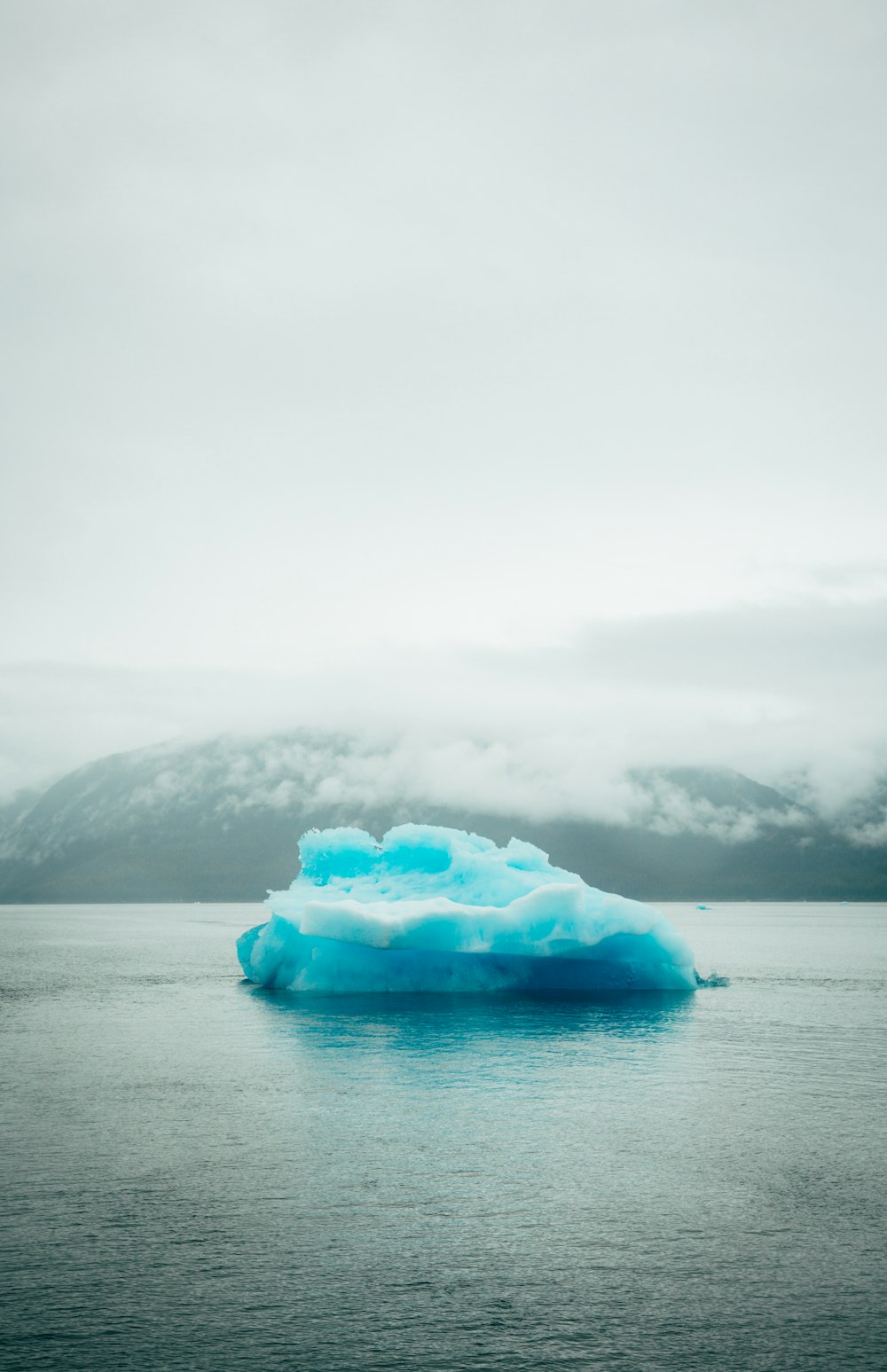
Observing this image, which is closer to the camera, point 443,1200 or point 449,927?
point 443,1200

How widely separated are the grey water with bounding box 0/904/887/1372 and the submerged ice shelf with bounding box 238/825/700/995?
4.66m

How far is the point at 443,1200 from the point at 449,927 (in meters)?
17.9

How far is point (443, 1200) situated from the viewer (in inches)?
419

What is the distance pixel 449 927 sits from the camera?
28.5 meters

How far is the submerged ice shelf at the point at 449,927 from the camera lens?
27.7 metres

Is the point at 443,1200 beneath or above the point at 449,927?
beneath

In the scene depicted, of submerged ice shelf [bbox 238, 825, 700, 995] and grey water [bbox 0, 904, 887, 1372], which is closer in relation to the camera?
grey water [bbox 0, 904, 887, 1372]

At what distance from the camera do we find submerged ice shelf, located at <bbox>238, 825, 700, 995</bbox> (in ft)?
91.0

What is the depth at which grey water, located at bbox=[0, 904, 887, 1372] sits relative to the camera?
291 inches

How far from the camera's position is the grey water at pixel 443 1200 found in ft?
24.2

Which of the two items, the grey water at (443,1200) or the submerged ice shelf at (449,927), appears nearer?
the grey water at (443,1200)

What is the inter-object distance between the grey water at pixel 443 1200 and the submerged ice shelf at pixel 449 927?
15.3 feet

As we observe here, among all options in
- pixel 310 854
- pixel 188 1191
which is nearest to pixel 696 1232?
pixel 188 1191

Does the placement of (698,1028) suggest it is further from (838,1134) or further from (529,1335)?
(529,1335)
